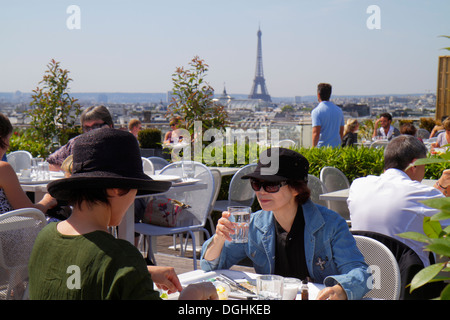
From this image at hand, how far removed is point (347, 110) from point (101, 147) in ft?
72.7

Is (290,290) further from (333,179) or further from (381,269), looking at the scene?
(333,179)

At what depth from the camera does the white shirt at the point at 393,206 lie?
8.77 feet

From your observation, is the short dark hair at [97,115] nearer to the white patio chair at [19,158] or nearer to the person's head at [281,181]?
the white patio chair at [19,158]

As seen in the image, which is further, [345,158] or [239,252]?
[345,158]

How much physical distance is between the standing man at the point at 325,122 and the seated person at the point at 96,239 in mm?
5284

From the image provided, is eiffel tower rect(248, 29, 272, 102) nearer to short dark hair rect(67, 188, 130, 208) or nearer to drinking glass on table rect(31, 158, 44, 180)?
drinking glass on table rect(31, 158, 44, 180)

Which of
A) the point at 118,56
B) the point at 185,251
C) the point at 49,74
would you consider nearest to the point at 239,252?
the point at 185,251

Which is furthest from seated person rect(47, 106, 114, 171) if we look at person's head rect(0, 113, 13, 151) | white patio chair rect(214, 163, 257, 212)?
white patio chair rect(214, 163, 257, 212)

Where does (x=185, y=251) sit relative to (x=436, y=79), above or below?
below

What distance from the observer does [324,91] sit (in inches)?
265

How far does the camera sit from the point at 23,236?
2.57 m

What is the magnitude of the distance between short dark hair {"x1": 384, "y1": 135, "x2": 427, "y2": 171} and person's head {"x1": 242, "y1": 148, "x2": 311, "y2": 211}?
2.93ft

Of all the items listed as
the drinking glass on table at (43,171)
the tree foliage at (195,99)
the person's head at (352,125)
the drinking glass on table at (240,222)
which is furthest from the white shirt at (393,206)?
the person's head at (352,125)
